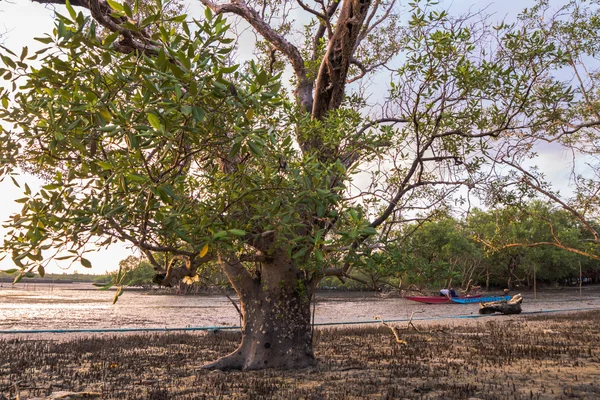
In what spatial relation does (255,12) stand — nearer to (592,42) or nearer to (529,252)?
(592,42)

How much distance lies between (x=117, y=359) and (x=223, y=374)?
3410mm

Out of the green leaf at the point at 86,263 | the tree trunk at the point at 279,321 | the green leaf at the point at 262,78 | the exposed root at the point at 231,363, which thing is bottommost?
the exposed root at the point at 231,363

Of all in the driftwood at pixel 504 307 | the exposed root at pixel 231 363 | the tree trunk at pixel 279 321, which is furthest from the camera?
the driftwood at pixel 504 307

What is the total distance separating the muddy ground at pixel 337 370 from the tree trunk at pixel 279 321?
1.08ft

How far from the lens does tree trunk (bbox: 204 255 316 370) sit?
899 cm

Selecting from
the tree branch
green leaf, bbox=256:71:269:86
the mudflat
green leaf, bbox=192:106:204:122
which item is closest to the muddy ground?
the mudflat

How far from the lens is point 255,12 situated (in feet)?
33.3

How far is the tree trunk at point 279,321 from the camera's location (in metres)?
8.99

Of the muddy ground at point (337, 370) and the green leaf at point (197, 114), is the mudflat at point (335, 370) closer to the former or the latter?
the muddy ground at point (337, 370)

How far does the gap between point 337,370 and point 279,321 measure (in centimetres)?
147

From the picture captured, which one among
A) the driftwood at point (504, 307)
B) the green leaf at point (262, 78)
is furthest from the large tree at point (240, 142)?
the driftwood at point (504, 307)

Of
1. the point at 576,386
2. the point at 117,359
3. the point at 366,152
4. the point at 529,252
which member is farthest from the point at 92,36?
the point at 529,252

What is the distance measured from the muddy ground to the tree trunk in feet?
1.08

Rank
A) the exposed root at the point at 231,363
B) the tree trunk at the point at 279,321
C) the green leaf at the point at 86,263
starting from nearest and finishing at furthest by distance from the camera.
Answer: the green leaf at the point at 86,263 < the tree trunk at the point at 279,321 < the exposed root at the point at 231,363
